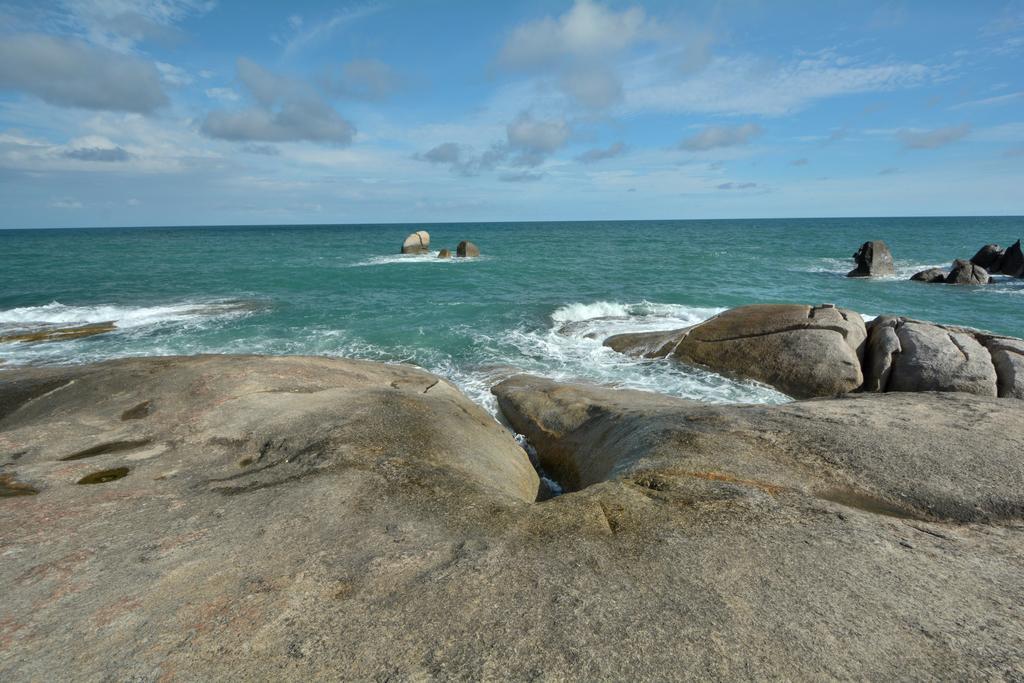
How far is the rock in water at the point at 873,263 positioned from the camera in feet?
118

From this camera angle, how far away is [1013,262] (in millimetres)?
35688

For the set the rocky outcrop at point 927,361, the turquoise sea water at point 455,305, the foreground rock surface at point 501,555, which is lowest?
the turquoise sea water at point 455,305

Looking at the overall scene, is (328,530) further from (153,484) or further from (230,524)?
(153,484)

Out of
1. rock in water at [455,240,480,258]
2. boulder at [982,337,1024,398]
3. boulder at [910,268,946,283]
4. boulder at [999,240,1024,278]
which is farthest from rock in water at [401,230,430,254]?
boulder at [982,337,1024,398]

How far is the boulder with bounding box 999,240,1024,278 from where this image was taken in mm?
35250

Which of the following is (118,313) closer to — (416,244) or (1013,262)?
(416,244)

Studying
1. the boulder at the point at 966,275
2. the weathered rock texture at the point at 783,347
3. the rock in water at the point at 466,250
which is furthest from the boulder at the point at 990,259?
the rock in water at the point at 466,250

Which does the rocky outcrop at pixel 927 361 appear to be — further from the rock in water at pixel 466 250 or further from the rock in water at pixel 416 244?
the rock in water at pixel 416 244

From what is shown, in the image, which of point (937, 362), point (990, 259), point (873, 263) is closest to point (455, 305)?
point (937, 362)

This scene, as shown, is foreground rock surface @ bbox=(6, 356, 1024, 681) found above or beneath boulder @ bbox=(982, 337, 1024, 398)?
above

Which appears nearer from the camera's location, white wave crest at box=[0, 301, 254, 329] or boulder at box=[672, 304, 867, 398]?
boulder at box=[672, 304, 867, 398]

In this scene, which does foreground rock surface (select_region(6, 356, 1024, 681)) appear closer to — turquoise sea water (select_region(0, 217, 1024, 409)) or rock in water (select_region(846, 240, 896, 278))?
turquoise sea water (select_region(0, 217, 1024, 409))

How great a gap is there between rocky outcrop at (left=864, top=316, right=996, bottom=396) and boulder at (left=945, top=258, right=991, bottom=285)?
2610cm

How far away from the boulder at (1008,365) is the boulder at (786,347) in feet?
8.23
